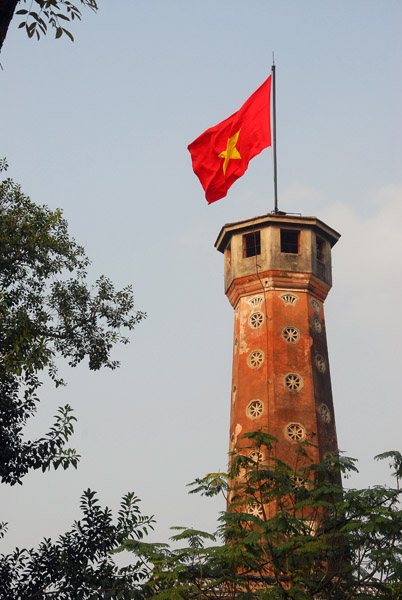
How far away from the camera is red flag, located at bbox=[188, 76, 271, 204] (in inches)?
990

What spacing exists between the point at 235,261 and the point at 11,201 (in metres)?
13.0

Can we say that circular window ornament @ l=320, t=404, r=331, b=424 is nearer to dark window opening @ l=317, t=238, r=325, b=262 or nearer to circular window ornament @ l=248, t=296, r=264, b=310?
circular window ornament @ l=248, t=296, r=264, b=310

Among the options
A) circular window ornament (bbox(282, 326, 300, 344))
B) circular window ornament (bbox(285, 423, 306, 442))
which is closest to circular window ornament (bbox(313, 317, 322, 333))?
circular window ornament (bbox(282, 326, 300, 344))

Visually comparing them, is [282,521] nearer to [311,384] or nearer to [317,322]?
[311,384]

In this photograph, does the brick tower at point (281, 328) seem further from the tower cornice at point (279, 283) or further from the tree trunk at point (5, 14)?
the tree trunk at point (5, 14)

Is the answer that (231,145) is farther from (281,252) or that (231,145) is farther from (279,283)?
(279,283)

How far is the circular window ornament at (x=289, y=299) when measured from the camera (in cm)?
2992

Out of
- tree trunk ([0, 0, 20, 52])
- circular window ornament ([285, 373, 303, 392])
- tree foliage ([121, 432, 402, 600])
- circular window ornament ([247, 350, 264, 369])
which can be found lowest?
tree trunk ([0, 0, 20, 52])

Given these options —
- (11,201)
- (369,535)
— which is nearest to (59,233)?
(11,201)

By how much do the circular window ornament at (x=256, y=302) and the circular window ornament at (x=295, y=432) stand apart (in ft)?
17.2

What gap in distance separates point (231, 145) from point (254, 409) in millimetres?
10020

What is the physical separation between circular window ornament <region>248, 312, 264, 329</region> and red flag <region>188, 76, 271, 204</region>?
21.4ft

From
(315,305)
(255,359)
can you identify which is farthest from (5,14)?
(315,305)

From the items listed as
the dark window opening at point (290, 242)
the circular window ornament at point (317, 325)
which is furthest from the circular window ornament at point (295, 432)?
the dark window opening at point (290, 242)
